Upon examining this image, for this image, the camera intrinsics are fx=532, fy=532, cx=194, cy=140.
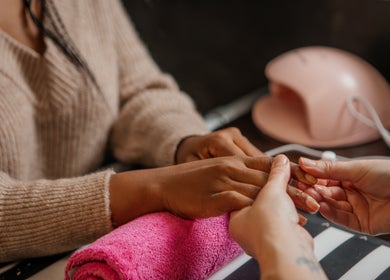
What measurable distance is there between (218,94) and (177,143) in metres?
0.47

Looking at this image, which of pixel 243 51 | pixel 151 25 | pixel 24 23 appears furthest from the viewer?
pixel 243 51

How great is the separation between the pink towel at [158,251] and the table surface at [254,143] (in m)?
0.11

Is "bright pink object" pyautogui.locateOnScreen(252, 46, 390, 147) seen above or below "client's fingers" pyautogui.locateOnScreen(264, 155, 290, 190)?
below

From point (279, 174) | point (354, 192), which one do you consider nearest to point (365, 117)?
point (354, 192)

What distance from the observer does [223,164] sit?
0.65 m

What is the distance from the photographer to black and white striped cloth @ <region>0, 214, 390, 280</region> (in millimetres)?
625

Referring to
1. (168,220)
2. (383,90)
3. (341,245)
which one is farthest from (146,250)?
(383,90)

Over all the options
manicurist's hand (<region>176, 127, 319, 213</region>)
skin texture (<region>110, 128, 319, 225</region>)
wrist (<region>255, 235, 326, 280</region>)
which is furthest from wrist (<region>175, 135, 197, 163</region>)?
wrist (<region>255, 235, 326, 280</region>)

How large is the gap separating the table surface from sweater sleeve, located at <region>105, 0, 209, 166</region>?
15cm

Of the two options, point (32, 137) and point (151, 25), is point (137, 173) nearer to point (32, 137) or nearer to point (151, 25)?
point (32, 137)

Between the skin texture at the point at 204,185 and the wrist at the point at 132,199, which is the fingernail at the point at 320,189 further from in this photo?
the wrist at the point at 132,199

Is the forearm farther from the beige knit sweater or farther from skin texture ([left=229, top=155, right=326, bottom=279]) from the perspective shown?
the beige knit sweater

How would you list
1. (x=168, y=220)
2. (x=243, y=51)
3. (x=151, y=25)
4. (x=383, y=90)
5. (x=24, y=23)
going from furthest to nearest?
1. (x=243, y=51)
2. (x=151, y=25)
3. (x=383, y=90)
4. (x=24, y=23)
5. (x=168, y=220)

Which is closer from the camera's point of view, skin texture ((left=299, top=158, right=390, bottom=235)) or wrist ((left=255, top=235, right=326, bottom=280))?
wrist ((left=255, top=235, right=326, bottom=280))
